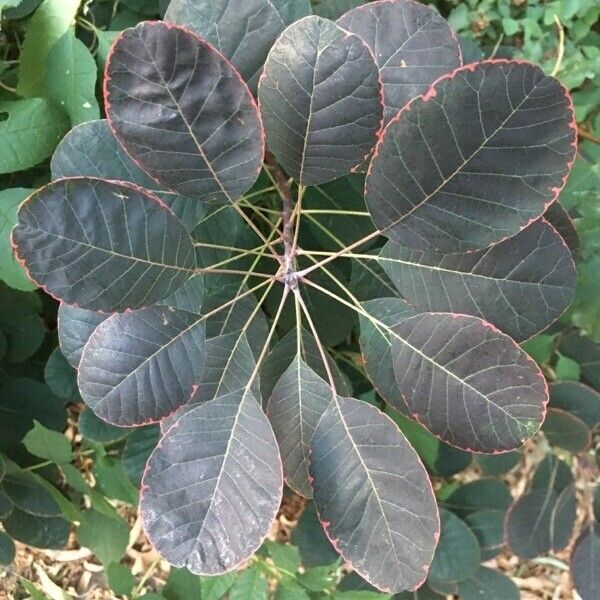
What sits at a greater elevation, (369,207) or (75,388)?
(369,207)

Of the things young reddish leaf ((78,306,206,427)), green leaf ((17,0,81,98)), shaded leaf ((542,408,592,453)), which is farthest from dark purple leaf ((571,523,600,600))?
green leaf ((17,0,81,98))

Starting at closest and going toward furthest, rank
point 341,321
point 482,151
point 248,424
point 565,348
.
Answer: point 482,151
point 248,424
point 341,321
point 565,348

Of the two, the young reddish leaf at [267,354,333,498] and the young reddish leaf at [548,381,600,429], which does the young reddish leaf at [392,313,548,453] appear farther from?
the young reddish leaf at [548,381,600,429]

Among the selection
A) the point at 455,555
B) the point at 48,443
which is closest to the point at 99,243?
the point at 48,443

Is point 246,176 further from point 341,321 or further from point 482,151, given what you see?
point 341,321

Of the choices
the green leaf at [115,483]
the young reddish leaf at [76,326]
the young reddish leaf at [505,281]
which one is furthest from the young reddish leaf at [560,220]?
the green leaf at [115,483]

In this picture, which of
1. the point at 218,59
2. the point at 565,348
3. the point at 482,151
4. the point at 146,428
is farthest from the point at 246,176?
the point at 565,348

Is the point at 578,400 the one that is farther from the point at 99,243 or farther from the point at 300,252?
the point at 99,243
